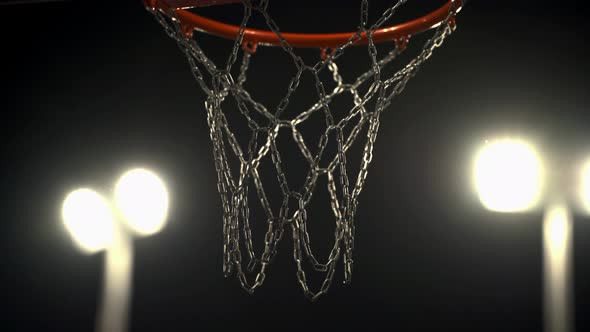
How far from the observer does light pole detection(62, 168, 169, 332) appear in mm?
2355

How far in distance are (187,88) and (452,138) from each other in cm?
108

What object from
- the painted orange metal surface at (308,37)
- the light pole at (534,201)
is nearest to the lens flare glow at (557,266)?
the light pole at (534,201)

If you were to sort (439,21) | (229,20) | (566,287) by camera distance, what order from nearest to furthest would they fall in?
1. (439,21)
2. (566,287)
3. (229,20)

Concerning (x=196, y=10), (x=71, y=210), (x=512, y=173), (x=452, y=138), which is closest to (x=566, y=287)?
(x=512, y=173)

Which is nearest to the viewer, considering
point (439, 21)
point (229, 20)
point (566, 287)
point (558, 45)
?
point (439, 21)

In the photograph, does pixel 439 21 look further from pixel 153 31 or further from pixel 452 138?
pixel 153 31

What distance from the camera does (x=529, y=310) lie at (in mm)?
2090

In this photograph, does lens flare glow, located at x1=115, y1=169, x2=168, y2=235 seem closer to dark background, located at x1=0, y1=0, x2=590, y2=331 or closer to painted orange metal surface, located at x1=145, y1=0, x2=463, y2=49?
dark background, located at x1=0, y1=0, x2=590, y2=331

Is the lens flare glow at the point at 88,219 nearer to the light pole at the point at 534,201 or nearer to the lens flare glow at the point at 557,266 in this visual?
the light pole at the point at 534,201

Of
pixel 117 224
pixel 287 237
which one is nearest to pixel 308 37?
pixel 287 237

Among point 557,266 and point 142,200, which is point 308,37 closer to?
point 142,200

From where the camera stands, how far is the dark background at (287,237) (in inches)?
85.0

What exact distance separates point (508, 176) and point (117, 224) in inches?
60.8

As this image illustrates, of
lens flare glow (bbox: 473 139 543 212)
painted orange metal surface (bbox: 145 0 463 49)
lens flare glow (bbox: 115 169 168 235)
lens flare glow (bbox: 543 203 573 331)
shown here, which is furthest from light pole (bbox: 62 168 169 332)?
lens flare glow (bbox: 543 203 573 331)
